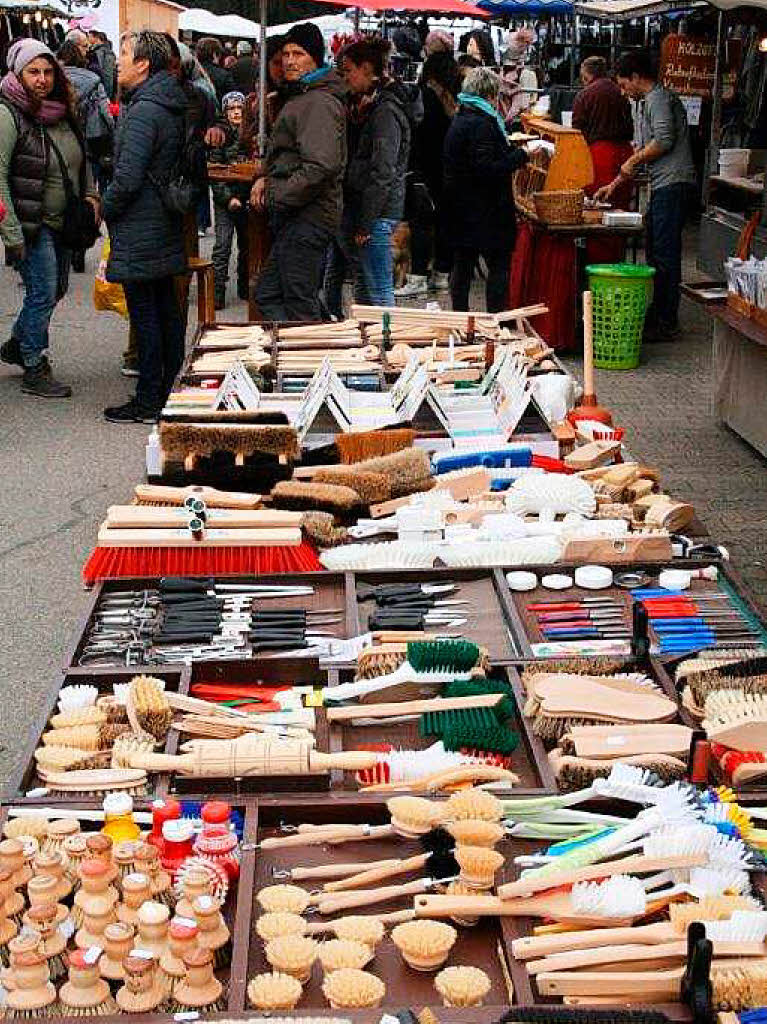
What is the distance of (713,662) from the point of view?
2834mm

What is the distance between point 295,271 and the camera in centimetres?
705

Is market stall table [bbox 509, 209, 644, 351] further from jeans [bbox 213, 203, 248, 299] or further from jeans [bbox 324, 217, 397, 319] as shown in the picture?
jeans [bbox 213, 203, 248, 299]

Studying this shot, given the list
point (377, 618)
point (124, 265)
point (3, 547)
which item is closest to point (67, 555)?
point (3, 547)

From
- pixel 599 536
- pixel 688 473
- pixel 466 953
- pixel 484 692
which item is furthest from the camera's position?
pixel 688 473

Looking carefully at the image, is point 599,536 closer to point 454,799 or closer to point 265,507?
point 265,507

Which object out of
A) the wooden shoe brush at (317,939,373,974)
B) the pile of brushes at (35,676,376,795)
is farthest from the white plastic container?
the wooden shoe brush at (317,939,373,974)

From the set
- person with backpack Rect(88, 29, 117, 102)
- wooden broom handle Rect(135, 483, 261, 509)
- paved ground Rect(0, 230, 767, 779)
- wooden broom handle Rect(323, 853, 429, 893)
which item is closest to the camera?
wooden broom handle Rect(323, 853, 429, 893)

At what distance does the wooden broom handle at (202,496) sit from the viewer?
3.75m

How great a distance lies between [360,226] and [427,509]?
4.87m

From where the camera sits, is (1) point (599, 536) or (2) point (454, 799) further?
(1) point (599, 536)

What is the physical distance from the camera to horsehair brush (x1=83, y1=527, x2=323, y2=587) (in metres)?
3.52

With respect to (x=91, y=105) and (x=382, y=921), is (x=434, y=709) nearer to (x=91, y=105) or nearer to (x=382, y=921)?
(x=382, y=921)

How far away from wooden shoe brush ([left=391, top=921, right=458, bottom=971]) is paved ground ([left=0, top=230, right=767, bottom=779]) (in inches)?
92.0

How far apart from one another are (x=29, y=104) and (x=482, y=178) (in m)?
2.80
